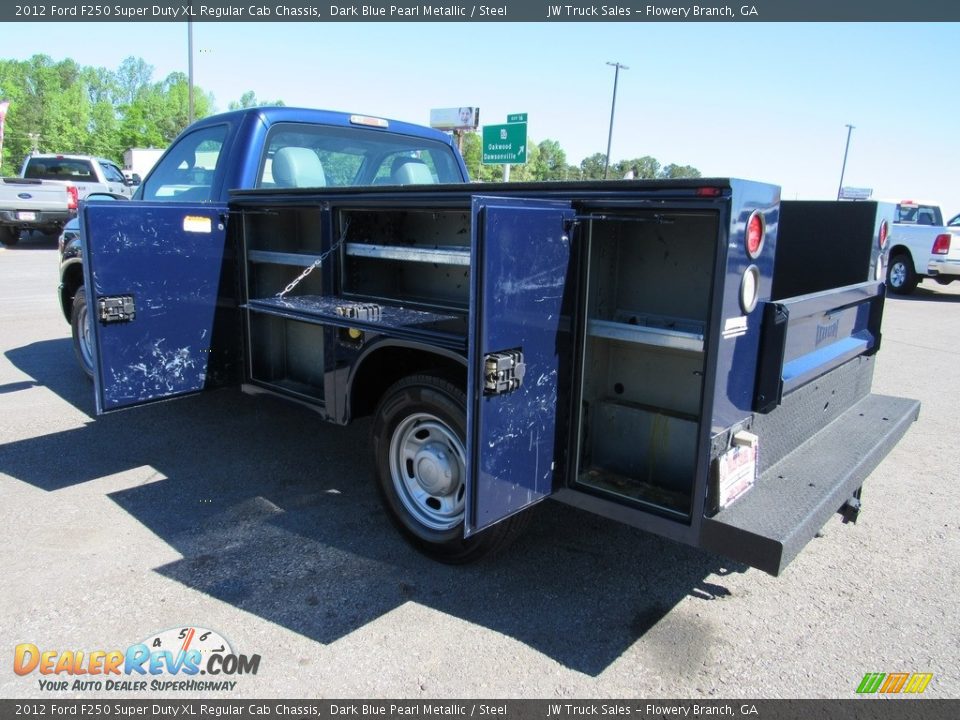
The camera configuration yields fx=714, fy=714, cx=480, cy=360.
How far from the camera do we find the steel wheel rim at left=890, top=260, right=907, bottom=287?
15.8 metres

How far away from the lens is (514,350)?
2592mm

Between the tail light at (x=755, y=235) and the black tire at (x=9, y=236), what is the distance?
21.3m

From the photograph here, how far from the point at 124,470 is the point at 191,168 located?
87.3 inches

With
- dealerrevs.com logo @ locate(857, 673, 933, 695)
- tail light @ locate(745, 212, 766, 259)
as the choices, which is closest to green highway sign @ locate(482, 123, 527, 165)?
tail light @ locate(745, 212, 766, 259)

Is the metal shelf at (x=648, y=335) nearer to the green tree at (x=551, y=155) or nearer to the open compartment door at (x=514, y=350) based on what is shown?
the open compartment door at (x=514, y=350)

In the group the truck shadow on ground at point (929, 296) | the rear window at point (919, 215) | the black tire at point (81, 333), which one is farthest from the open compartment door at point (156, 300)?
the rear window at point (919, 215)

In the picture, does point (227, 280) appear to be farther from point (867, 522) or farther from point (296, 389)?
point (867, 522)

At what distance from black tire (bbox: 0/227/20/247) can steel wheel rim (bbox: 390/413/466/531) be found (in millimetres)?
19939

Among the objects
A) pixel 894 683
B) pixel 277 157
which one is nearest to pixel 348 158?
pixel 277 157

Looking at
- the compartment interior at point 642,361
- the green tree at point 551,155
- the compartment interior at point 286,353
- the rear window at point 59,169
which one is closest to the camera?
the compartment interior at point 642,361

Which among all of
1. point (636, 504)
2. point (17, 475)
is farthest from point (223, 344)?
point (636, 504)

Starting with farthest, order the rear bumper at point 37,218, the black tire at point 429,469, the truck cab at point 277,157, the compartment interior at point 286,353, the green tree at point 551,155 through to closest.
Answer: the green tree at point 551,155, the rear bumper at point 37,218, the truck cab at point 277,157, the compartment interior at point 286,353, the black tire at point 429,469

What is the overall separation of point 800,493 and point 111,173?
21.7 m

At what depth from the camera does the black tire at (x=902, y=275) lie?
15.6 m
